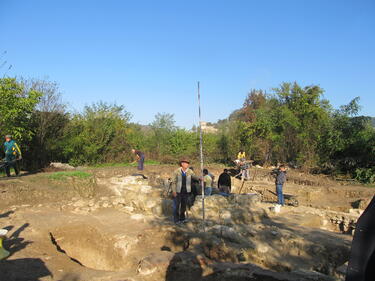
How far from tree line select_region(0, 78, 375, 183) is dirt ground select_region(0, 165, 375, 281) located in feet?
14.6

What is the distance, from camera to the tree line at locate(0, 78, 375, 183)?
16.2 metres

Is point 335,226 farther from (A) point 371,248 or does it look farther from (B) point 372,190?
(A) point 371,248

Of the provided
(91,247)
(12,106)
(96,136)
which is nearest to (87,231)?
(91,247)

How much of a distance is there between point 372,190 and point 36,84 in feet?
63.5

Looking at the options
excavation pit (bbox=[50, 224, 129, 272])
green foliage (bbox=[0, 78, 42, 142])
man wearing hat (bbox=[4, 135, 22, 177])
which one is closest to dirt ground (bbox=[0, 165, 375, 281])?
excavation pit (bbox=[50, 224, 129, 272])

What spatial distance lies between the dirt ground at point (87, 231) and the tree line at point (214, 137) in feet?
14.6

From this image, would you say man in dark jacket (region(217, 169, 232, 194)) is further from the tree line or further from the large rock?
the tree line

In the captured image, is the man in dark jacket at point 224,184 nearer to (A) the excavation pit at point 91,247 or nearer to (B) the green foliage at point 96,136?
(A) the excavation pit at point 91,247

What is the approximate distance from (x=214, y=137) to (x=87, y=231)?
17.2 m

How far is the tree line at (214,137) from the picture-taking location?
16.2 meters

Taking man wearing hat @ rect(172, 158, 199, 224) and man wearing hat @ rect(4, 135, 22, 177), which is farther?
man wearing hat @ rect(4, 135, 22, 177)

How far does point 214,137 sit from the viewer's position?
79.7 ft

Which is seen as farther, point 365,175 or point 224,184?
point 365,175

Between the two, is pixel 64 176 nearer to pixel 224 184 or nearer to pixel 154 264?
pixel 224 184
